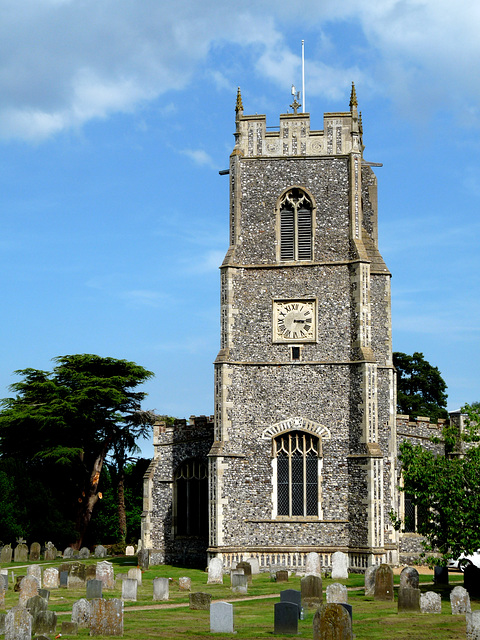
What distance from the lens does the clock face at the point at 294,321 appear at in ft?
105

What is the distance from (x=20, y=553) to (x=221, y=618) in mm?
22739

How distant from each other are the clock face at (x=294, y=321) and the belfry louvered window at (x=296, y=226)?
1699 millimetres

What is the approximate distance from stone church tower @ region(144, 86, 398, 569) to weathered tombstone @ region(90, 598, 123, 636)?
13580mm

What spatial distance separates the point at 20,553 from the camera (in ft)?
125

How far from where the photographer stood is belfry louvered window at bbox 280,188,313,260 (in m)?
32.8

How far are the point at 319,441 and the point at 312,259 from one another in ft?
20.5

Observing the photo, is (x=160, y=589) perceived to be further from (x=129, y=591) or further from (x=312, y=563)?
(x=312, y=563)

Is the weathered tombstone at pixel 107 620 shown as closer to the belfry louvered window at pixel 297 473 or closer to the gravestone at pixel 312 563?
the gravestone at pixel 312 563

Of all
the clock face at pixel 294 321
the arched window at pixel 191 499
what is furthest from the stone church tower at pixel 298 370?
the arched window at pixel 191 499

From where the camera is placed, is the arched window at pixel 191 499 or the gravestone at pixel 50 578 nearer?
the gravestone at pixel 50 578

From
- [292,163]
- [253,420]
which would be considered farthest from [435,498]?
[292,163]

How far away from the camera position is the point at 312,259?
107ft

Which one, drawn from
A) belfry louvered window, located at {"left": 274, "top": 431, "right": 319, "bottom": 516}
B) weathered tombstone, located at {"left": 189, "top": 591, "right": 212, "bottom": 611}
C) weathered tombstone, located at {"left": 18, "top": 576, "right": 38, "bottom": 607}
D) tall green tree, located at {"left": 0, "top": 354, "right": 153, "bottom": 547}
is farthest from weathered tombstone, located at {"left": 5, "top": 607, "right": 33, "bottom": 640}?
tall green tree, located at {"left": 0, "top": 354, "right": 153, "bottom": 547}

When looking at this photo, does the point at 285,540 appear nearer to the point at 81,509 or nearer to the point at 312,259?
the point at 312,259
